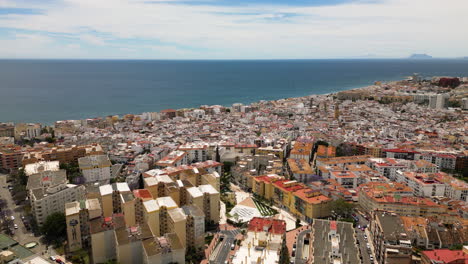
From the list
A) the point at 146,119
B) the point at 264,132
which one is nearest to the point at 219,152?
the point at 264,132

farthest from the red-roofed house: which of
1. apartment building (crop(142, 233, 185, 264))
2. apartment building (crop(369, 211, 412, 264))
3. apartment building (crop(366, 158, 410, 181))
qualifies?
apartment building (crop(366, 158, 410, 181))

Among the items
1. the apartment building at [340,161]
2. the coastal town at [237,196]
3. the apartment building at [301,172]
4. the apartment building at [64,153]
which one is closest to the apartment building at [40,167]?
the coastal town at [237,196]

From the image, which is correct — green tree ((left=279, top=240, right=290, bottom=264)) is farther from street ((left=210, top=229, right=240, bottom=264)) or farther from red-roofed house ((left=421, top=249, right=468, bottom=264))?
red-roofed house ((left=421, top=249, right=468, bottom=264))

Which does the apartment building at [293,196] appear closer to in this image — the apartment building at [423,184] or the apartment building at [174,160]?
the apartment building at [174,160]

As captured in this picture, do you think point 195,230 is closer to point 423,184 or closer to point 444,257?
point 444,257

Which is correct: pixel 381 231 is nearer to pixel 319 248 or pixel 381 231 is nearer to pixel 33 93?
pixel 319 248
